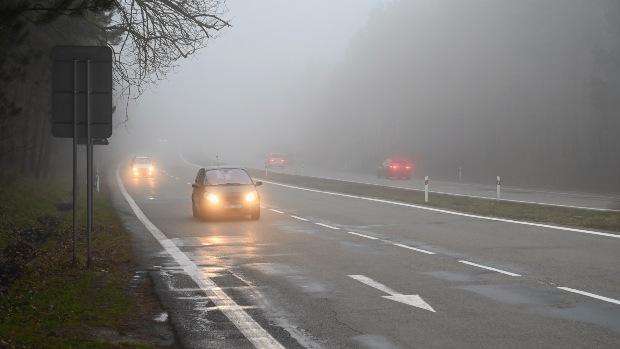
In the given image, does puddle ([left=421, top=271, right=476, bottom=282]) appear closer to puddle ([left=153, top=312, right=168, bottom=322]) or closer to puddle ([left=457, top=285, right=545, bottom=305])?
puddle ([left=457, top=285, right=545, bottom=305])

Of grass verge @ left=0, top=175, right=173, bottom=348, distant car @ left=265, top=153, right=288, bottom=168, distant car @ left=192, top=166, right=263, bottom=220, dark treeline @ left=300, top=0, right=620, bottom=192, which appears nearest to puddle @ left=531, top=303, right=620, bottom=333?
grass verge @ left=0, top=175, right=173, bottom=348

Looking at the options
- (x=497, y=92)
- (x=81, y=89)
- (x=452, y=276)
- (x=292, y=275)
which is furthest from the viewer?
(x=497, y=92)

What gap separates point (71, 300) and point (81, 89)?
3.65 metres

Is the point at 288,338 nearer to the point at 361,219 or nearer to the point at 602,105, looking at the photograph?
the point at 361,219

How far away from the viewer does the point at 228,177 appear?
2444cm

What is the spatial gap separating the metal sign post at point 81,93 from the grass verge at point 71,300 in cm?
180

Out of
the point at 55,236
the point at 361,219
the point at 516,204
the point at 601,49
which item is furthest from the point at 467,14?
the point at 55,236

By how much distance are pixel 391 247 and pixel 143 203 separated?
16.8 m

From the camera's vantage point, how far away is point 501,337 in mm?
7785

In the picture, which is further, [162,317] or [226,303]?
[226,303]

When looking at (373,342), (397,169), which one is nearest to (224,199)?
(373,342)

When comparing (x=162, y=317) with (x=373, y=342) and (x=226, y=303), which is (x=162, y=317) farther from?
(x=373, y=342)

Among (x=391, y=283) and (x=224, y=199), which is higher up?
(x=224, y=199)

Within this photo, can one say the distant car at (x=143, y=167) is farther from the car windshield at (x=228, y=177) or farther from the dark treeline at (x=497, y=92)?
the car windshield at (x=228, y=177)
